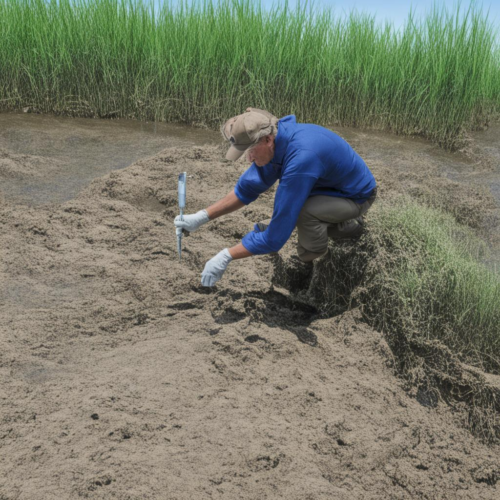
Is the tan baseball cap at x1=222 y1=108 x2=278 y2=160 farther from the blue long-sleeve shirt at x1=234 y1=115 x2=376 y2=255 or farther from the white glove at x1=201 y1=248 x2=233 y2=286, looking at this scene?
the white glove at x1=201 y1=248 x2=233 y2=286

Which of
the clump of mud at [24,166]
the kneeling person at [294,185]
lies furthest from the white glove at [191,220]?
the clump of mud at [24,166]

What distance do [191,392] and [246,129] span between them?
1.15m

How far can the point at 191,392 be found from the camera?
8.22 feet

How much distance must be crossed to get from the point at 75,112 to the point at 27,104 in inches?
22.5

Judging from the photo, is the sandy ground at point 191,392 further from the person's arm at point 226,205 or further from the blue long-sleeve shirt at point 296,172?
the blue long-sleeve shirt at point 296,172

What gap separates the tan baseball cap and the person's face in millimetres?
40

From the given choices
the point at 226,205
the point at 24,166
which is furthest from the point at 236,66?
the point at 226,205

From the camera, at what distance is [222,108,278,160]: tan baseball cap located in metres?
2.56

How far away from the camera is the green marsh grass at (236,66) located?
Answer: 20.7 feet

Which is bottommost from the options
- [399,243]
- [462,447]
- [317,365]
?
[462,447]

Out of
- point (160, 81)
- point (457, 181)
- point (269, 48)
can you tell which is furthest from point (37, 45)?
point (457, 181)

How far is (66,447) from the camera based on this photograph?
2.18 metres

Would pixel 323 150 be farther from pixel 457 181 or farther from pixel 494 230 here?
pixel 457 181

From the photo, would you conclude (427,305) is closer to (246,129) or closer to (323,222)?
(323,222)
